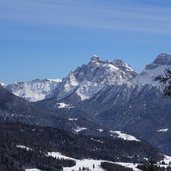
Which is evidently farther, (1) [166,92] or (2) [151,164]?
(2) [151,164]

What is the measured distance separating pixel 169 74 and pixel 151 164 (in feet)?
80.1

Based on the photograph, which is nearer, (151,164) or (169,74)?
(169,74)

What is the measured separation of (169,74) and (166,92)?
228 cm

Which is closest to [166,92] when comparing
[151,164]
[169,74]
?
[169,74]

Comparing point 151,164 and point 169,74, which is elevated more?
point 169,74

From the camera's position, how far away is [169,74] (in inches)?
2554

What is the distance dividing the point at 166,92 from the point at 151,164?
74.0 feet

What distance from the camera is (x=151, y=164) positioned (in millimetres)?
85438

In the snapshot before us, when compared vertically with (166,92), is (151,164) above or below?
below

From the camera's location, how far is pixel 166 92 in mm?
65812

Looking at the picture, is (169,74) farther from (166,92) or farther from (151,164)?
(151,164)
